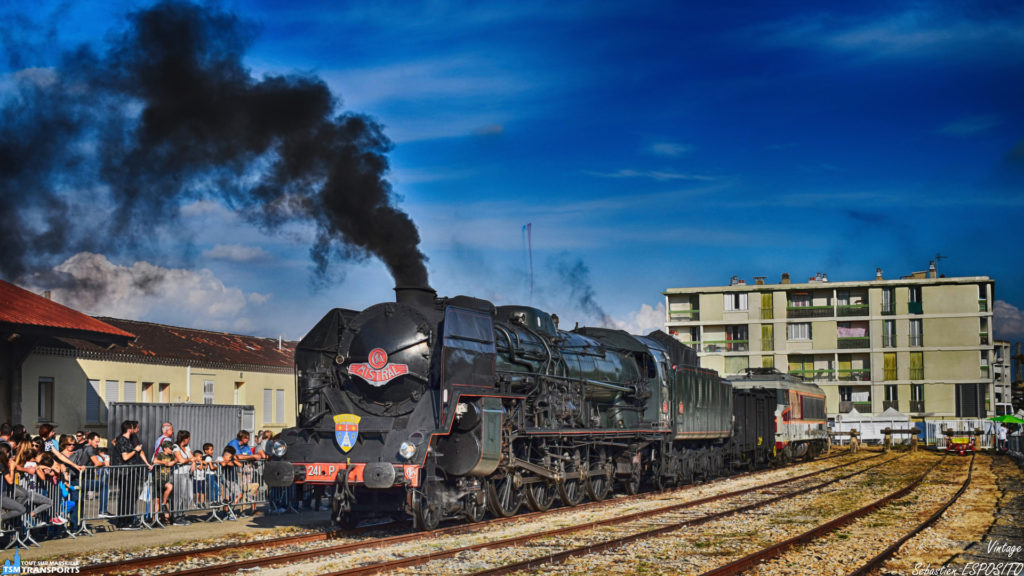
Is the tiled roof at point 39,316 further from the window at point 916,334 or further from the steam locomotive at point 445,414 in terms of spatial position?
the window at point 916,334

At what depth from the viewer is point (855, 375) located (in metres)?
67.4

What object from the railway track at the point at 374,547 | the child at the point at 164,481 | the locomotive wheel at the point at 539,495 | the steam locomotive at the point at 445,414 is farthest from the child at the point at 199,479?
the locomotive wheel at the point at 539,495

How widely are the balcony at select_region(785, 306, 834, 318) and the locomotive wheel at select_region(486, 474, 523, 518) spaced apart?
56423 millimetres

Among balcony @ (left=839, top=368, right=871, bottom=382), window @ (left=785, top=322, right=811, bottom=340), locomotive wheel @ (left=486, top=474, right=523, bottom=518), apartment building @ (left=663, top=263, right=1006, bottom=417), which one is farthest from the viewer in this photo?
window @ (left=785, top=322, right=811, bottom=340)

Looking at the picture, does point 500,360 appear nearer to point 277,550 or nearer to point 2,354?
point 277,550

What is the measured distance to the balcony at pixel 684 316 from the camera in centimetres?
7288

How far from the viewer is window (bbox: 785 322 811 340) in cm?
6906

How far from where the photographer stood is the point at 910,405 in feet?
216

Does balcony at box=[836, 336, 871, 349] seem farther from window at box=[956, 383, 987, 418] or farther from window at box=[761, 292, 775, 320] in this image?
window at box=[956, 383, 987, 418]

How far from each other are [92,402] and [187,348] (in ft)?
19.7

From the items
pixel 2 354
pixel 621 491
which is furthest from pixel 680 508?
pixel 2 354

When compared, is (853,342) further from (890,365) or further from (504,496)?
(504,496)

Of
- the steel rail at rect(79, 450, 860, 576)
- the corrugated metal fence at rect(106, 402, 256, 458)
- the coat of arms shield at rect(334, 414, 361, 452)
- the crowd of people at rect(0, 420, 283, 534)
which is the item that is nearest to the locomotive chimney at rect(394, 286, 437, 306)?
the coat of arms shield at rect(334, 414, 361, 452)

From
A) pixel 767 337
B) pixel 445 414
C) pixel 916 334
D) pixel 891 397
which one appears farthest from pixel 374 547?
pixel 916 334
